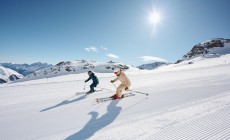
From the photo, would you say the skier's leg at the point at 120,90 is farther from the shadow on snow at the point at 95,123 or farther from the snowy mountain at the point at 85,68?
the snowy mountain at the point at 85,68

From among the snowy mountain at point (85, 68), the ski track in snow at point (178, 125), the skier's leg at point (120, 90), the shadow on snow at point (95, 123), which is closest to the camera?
the ski track in snow at point (178, 125)

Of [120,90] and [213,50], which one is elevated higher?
[213,50]

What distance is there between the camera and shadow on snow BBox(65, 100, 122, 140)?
5.70m

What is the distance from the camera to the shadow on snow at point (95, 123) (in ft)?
18.7

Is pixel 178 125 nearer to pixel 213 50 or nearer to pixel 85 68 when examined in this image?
pixel 85 68

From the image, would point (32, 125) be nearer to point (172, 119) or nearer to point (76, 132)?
point (76, 132)

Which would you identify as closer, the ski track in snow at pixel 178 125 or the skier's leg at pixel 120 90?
the ski track in snow at pixel 178 125

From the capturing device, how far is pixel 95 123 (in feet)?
22.4

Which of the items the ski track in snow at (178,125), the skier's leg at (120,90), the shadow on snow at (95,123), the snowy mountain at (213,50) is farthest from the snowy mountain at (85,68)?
the ski track in snow at (178,125)

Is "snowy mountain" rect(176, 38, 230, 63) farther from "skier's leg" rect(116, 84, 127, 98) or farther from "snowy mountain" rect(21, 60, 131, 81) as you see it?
"skier's leg" rect(116, 84, 127, 98)

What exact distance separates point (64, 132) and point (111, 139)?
1.63 metres

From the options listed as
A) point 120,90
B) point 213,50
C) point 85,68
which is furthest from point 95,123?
point 213,50

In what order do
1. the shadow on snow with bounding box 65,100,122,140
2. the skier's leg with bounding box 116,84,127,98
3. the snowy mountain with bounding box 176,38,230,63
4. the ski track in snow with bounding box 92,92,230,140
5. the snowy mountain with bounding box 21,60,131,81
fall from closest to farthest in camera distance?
the ski track in snow with bounding box 92,92,230,140 < the shadow on snow with bounding box 65,100,122,140 < the skier's leg with bounding box 116,84,127,98 < the snowy mountain with bounding box 21,60,131,81 < the snowy mountain with bounding box 176,38,230,63

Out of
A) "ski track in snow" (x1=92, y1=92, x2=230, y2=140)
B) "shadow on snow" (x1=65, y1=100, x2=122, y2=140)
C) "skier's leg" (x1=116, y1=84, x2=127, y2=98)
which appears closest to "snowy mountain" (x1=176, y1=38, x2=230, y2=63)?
"skier's leg" (x1=116, y1=84, x2=127, y2=98)
